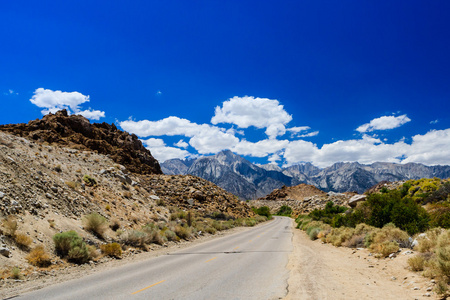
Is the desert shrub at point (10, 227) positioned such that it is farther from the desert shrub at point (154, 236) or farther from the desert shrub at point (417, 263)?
the desert shrub at point (417, 263)

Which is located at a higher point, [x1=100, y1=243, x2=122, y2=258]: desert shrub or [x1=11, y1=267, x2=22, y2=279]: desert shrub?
[x1=11, y1=267, x2=22, y2=279]: desert shrub

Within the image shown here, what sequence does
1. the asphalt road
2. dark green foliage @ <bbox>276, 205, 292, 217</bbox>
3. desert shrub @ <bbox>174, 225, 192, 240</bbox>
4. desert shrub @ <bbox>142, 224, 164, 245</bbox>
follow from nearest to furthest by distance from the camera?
1. the asphalt road
2. desert shrub @ <bbox>142, 224, 164, 245</bbox>
3. desert shrub @ <bbox>174, 225, 192, 240</bbox>
4. dark green foliage @ <bbox>276, 205, 292, 217</bbox>

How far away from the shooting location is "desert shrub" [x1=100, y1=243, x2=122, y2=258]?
14.7 meters

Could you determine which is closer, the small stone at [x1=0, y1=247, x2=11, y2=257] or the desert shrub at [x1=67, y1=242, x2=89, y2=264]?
the small stone at [x1=0, y1=247, x2=11, y2=257]

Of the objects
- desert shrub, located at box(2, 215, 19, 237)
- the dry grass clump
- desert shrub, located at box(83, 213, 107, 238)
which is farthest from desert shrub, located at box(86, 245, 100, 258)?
the dry grass clump

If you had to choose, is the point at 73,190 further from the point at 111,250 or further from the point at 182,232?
the point at 182,232

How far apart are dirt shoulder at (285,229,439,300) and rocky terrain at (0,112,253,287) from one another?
9931 mm

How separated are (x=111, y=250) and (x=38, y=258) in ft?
13.6

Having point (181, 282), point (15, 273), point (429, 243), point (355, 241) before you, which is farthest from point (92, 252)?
point (355, 241)

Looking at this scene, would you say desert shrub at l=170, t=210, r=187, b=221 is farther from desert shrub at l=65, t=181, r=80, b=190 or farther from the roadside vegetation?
the roadside vegetation

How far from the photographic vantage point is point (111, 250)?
48.4ft

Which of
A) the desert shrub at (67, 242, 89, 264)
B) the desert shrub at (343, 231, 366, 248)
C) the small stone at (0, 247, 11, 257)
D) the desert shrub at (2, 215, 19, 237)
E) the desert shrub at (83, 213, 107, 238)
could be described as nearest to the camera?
the small stone at (0, 247, 11, 257)

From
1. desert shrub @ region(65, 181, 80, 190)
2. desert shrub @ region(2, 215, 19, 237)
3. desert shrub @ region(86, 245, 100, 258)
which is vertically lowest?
desert shrub @ region(86, 245, 100, 258)

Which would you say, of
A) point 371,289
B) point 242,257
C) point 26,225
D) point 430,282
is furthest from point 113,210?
point 430,282
